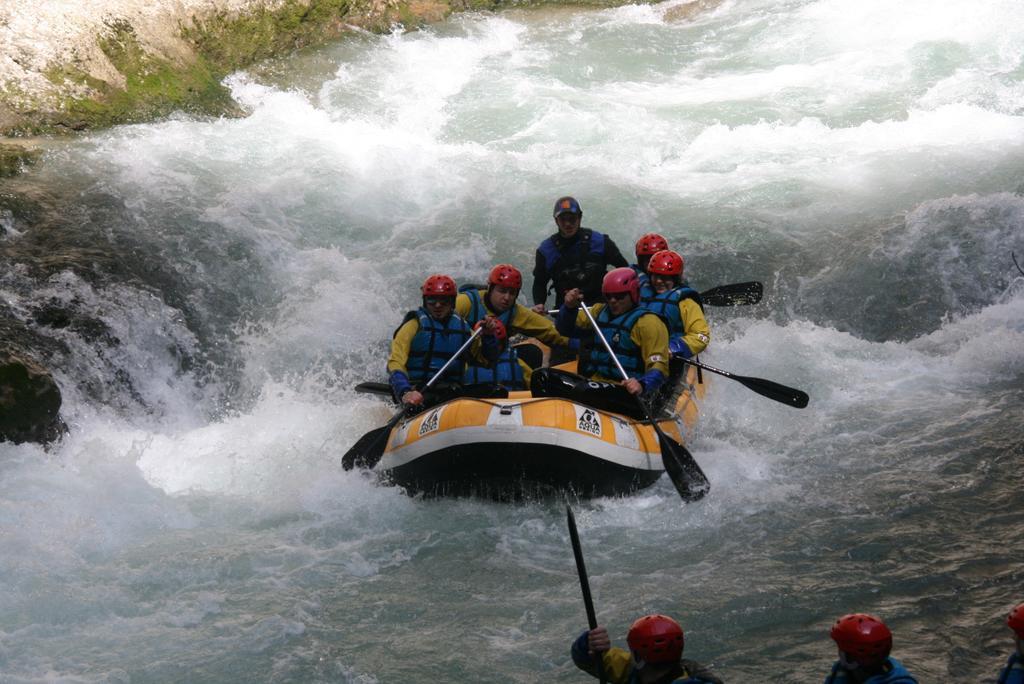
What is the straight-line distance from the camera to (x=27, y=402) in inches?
287

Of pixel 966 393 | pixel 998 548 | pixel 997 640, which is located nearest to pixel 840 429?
pixel 966 393

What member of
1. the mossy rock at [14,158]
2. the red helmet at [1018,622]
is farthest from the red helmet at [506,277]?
the mossy rock at [14,158]

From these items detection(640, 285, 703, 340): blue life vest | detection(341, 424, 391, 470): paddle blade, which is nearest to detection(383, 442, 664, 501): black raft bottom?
detection(341, 424, 391, 470): paddle blade

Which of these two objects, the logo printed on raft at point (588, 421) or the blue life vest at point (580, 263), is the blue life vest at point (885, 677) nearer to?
the logo printed on raft at point (588, 421)

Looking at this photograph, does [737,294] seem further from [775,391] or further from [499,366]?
[499,366]

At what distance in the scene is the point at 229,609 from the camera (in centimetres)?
580

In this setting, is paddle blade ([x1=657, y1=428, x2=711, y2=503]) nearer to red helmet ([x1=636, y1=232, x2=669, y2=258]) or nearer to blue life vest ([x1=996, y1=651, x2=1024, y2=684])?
red helmet ([x1=636, y1=232, x2=669, y2=258])

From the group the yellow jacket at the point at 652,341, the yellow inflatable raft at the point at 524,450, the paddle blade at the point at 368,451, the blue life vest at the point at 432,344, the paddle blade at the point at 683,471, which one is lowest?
the paddle blade at the point at 683,471

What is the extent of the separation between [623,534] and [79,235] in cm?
551

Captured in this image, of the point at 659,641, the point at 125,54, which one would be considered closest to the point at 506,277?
the point at 659,641

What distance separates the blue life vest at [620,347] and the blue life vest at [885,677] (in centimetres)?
367

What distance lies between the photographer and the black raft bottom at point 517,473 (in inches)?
255

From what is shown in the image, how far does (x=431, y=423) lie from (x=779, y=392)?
2.27 m

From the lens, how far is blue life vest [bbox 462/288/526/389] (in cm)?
729
